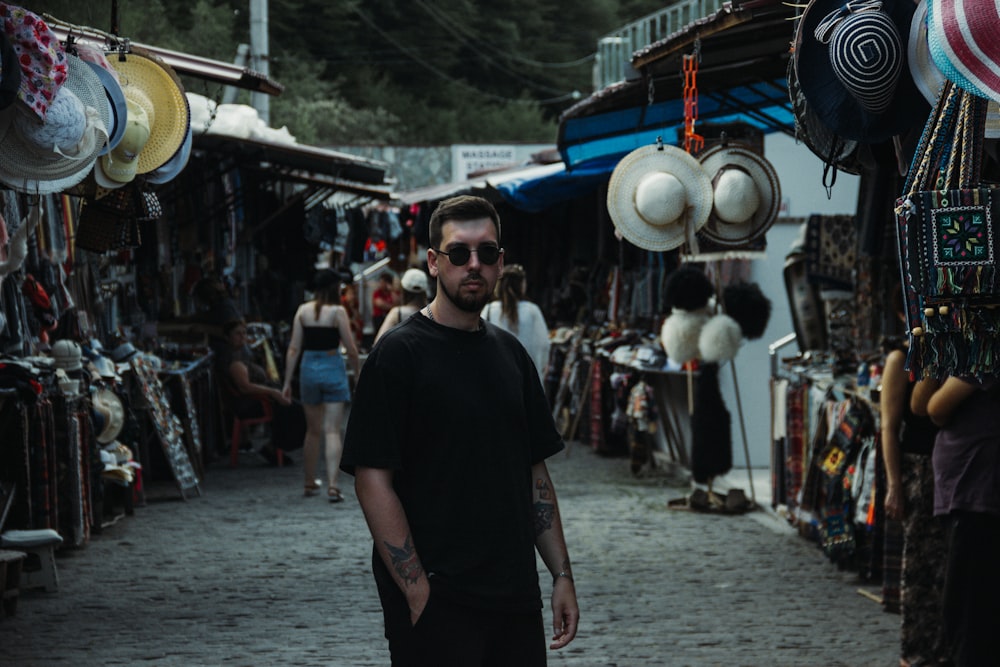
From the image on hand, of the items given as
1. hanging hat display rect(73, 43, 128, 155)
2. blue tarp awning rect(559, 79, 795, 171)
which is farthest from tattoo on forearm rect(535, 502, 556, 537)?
blue tarp awning rect(559, 79, 795, 171)

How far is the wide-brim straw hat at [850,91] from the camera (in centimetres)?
426

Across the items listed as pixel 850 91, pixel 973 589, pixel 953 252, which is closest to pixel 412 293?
pixel 973 589

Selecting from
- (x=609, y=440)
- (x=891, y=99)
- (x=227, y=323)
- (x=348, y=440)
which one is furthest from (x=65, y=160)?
(x=609, y=440)

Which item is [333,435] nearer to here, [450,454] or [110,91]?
[110,91]

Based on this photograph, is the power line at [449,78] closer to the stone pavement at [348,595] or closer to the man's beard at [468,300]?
the stone pavement at [348,595]

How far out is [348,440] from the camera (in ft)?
12.3

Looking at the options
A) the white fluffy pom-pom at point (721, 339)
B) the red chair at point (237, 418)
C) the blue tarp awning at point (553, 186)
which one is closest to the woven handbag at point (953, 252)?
the white fluffy pom-pom at point (721, 339)

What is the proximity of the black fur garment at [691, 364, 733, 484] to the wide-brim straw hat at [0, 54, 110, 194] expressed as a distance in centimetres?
590

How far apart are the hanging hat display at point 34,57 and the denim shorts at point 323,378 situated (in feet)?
20.0

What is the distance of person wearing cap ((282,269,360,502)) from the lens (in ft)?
38.1

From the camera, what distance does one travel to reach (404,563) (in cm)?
366

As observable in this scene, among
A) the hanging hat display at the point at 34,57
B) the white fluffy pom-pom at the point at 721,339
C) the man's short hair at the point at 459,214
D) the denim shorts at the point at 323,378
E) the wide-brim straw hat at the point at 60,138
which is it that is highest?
the hanging hat display at the point at 34,57

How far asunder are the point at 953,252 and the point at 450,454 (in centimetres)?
137

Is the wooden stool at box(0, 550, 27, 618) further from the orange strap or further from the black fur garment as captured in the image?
the black fur garment
